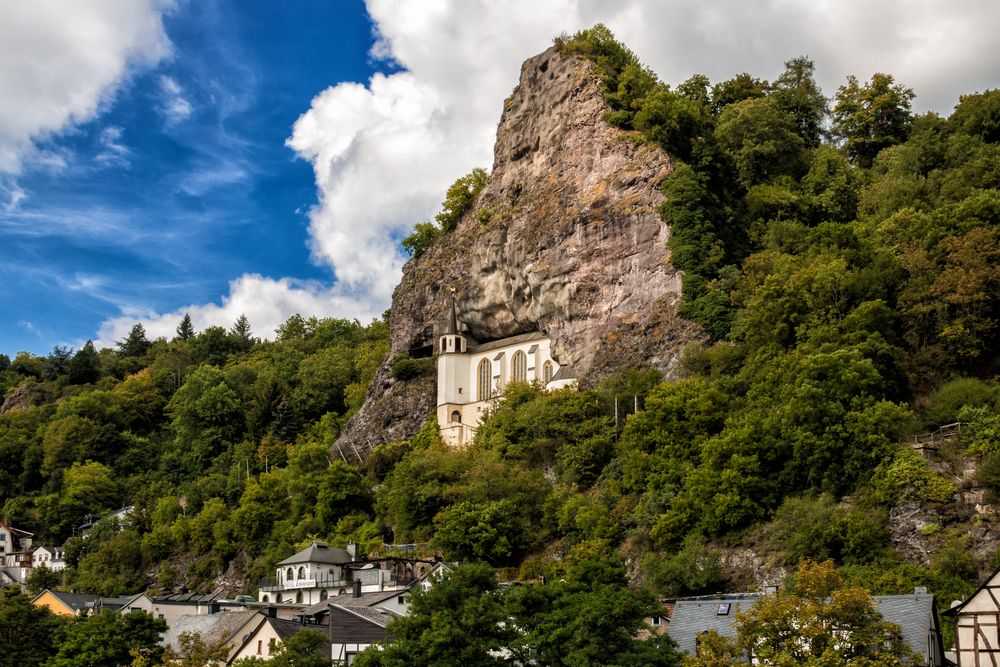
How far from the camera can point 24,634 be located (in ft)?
169

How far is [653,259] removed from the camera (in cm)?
7712

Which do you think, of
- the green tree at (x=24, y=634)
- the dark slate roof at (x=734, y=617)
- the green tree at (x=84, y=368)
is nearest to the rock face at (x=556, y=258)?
the dark slate roof at (x=734, y=617)

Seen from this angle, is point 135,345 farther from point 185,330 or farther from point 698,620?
point 698,620

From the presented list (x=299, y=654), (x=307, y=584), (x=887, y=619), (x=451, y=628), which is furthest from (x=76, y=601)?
(x=887, y=619)

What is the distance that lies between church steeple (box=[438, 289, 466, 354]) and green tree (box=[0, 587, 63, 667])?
42636 millimetres

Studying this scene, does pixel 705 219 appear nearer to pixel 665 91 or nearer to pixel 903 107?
pixel 665 91

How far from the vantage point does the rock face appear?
251 ft

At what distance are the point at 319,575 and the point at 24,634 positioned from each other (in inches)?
807

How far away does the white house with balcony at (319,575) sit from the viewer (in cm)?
6681

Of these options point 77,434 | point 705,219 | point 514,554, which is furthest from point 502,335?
point 77,434

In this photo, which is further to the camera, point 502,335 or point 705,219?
point 502,335

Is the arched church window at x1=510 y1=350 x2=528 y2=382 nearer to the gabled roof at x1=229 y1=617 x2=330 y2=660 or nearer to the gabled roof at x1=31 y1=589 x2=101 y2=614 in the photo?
the gabled roof at x1=31 y1=589 x2=101 y2=614

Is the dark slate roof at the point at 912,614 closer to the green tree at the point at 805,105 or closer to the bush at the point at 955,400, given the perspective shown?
the bush at the point at 955,400

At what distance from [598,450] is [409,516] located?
1277cm
